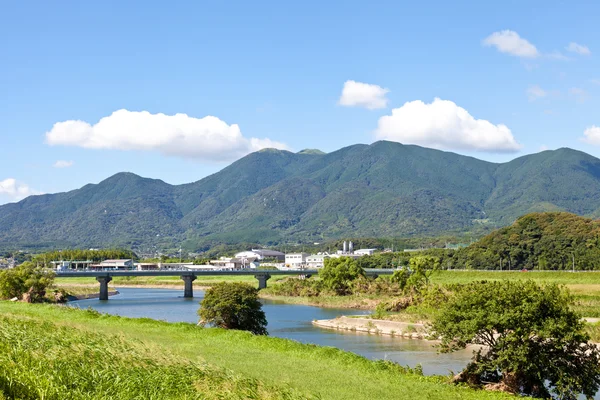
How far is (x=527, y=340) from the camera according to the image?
928 inches

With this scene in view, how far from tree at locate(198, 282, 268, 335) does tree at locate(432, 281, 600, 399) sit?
60.8 ft

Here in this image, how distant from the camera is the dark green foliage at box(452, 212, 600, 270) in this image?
104 metres

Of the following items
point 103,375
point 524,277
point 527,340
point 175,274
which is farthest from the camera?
point 175,274

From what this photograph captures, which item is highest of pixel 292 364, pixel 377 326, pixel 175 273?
pixel 175 273

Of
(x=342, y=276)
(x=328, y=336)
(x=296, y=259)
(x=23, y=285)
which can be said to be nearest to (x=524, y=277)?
(x=342, y=276)

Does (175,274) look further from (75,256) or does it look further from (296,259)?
(296,259)

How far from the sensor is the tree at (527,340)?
23219 mm

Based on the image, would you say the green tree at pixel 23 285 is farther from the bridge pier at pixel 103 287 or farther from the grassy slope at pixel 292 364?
the grassy slope at pixel 292 364

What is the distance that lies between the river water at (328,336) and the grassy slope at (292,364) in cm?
513

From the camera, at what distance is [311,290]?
89.0 m

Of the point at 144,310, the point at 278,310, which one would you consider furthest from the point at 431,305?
the point at 144,310

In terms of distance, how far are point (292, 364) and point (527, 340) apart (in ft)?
25.6

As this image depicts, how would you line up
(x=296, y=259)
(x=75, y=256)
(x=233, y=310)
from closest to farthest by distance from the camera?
1. (x=233, y=310)
2. (x=75, y=256)
3. (x=296, y=259)

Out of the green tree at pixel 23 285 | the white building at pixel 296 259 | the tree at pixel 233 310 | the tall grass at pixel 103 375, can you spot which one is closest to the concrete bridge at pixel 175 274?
the green tree at pixel 23 285
